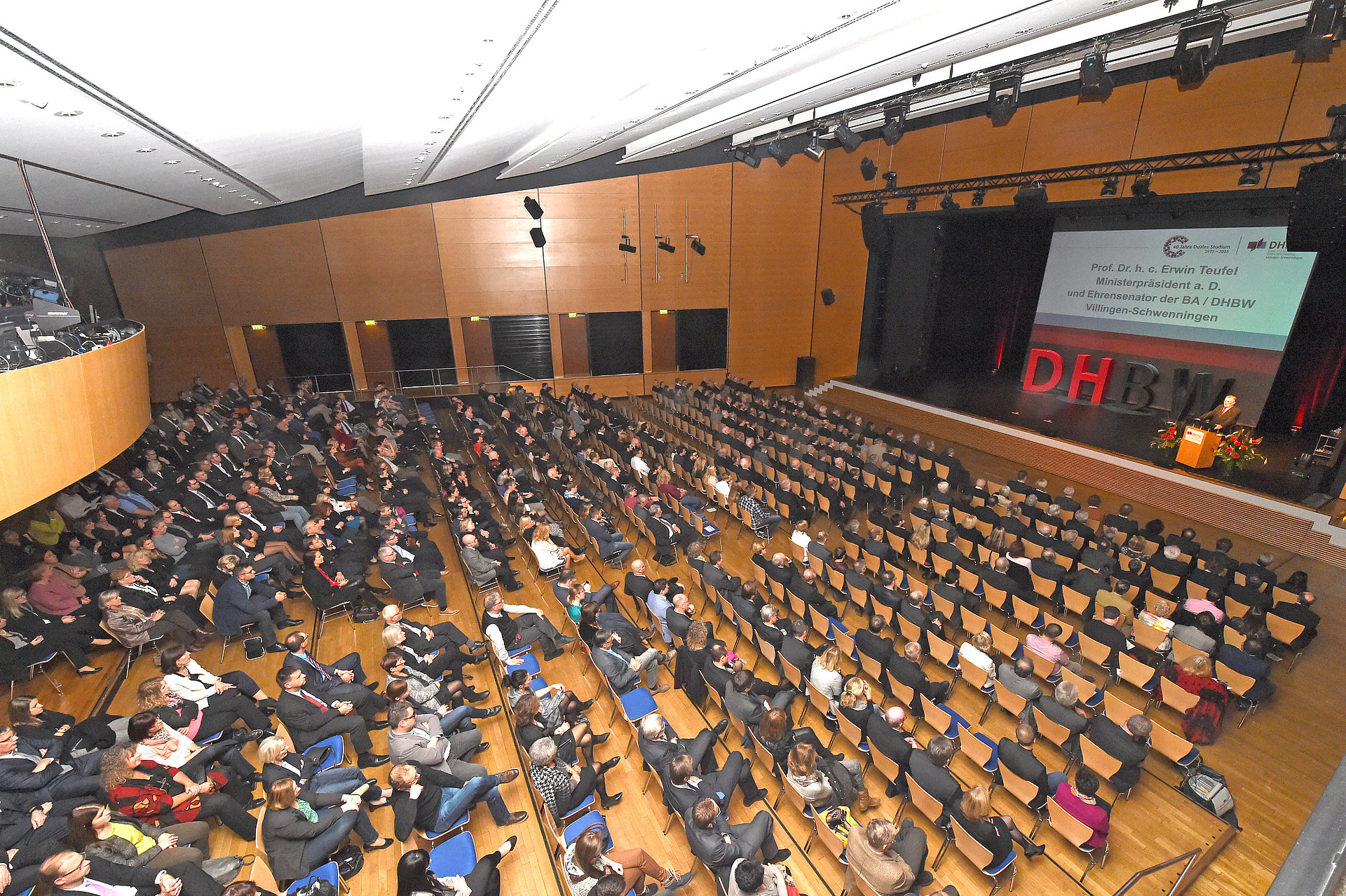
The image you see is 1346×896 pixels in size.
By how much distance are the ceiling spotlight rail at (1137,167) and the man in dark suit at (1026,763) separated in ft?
27.9

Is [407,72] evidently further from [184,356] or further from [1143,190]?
[184,356]

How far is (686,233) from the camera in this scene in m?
16.5

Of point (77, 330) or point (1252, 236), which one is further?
point (1252, 236)

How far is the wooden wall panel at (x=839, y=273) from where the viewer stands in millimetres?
16031

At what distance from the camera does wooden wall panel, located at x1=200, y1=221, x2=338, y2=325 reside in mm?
13891

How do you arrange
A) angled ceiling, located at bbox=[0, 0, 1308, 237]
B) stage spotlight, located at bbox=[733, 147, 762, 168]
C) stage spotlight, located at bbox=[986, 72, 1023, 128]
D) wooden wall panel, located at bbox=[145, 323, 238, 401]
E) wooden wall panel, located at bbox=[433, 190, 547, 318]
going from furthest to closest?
wooden wall panel, located at bbox=[433, 190, 547, 318] → wooden wall panel, located at bbox=[145, 323, 238, 401] → stage spotlight, located at bbox=[733, 147, 762, 168] → stage spotlight, located at bbox=[986, 72, 1023, 128] → angled ceiling, located at bbox=[0, 0, 1308, 237]

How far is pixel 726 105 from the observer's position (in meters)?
9.18

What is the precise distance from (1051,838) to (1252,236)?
1116 centimetres

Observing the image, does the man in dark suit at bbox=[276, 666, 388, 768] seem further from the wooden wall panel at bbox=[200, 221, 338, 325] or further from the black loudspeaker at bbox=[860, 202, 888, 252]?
the black loudspeaker at bbox=[860, 202, 888, 252]

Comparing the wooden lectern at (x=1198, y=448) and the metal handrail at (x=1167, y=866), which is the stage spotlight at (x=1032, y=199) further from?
the metal handrail at (x=1167, y=866)

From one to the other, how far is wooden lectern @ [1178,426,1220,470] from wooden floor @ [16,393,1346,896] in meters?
3.82

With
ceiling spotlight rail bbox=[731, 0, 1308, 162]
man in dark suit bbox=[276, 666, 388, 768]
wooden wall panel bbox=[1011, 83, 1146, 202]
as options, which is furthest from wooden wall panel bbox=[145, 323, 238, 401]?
wooden wall panel bbox=[1011, 83, 1146, 202]

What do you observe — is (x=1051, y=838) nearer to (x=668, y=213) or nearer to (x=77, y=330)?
(x=77, y=330)

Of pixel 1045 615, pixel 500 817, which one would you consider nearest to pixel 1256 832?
pixel 1045 615
